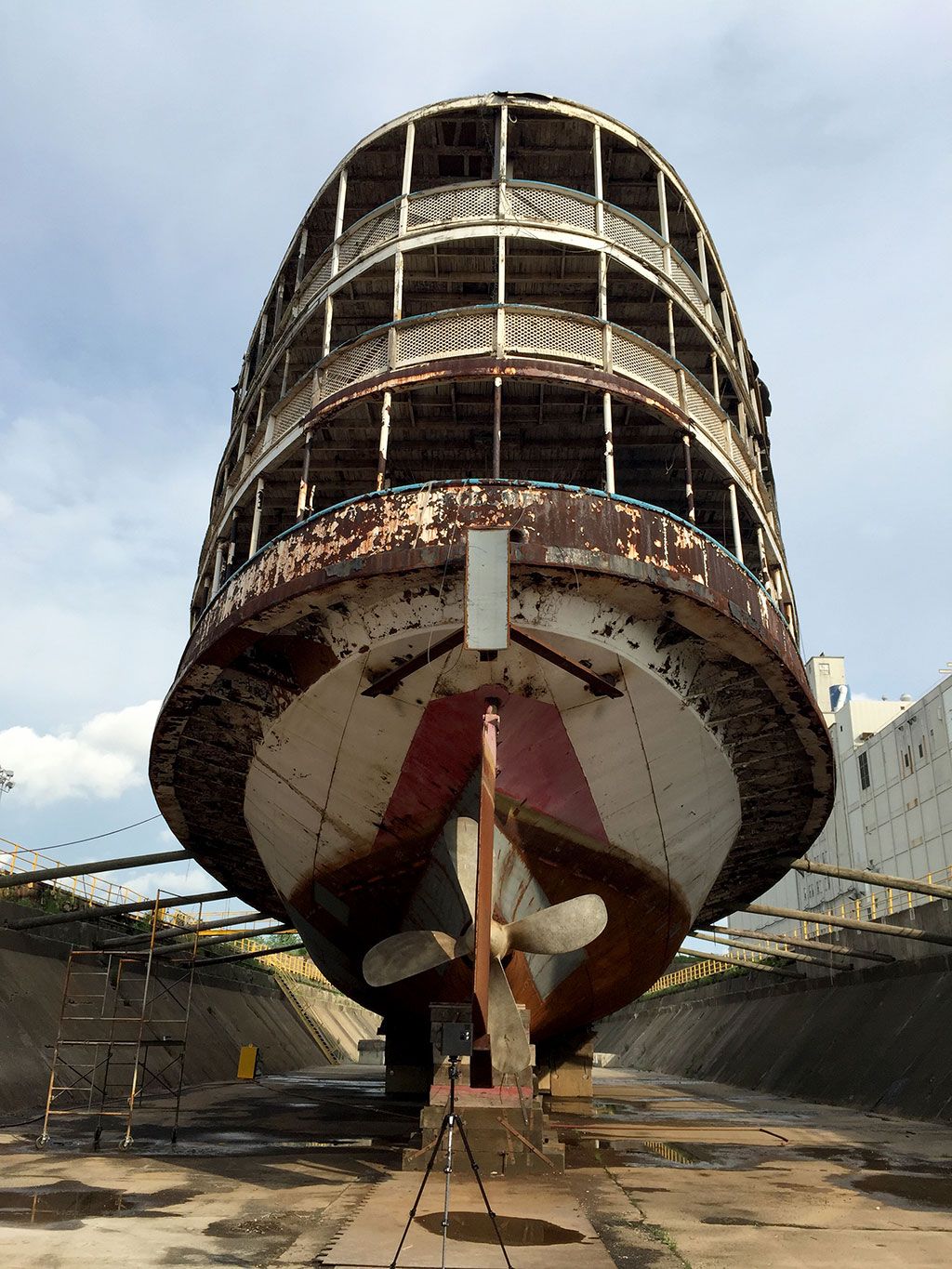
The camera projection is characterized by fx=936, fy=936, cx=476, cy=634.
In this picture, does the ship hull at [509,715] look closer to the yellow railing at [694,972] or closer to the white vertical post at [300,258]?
the white vertical post at [300,258]

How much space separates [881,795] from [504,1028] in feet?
136

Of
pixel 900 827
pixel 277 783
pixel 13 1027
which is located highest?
pixel 900 827

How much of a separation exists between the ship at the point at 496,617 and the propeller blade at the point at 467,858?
0.11 ft

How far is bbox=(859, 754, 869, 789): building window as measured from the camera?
1864 inches

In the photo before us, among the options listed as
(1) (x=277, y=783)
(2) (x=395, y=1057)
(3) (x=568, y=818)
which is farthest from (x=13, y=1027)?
(3) (x=568, y=818)

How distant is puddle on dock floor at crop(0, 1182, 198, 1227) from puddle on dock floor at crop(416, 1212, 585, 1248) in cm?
226

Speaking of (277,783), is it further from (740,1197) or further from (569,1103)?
(569,1103)

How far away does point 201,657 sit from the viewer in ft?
33.9

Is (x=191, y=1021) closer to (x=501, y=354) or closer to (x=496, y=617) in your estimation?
(x=501, y=354)

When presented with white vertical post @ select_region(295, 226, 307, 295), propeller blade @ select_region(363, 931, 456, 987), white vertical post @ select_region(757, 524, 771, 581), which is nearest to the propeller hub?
propeller blade @ select_region(363, 931, 456, 987)

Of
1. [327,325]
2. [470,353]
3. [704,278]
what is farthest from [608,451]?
[704,278]

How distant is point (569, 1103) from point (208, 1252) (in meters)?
14.2

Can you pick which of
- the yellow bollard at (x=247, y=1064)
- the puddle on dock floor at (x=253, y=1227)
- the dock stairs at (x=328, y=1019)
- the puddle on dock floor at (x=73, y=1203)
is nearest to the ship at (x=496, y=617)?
the puddle on dock floor at (x=253, y=1227)

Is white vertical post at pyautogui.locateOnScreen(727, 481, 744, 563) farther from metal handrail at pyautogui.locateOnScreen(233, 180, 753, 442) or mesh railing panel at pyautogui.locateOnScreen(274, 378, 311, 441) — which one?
mesh railing panel at pyautogui.locateOnScreen(274, 378, 311, 441)
